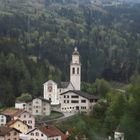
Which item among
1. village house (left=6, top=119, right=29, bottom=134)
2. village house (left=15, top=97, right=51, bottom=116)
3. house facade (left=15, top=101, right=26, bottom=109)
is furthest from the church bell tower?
village house (left=6, top=119, right=29, bottom=134)

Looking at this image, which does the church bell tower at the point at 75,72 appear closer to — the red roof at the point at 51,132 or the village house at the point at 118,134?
the red roof at the point at 51,132

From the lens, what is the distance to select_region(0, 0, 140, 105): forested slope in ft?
271

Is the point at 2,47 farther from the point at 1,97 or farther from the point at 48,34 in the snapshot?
the point at 48,34

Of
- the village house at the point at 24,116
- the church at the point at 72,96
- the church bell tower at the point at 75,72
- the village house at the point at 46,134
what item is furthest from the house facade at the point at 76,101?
the village house at the point at 46,134

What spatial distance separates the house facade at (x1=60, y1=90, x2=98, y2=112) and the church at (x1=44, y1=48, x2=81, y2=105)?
2.65 m

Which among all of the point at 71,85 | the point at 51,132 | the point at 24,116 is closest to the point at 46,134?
the point at 51,132

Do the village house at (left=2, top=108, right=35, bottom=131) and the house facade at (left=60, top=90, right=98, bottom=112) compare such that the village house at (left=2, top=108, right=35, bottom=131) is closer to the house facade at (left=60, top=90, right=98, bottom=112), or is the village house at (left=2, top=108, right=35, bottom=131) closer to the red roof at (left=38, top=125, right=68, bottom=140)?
the red roof at (left=38, top=125, right=68, bottom=140)

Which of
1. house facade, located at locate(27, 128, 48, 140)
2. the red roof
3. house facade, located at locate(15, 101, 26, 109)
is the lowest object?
house facade, located at locate(15, 101, 26, 109)

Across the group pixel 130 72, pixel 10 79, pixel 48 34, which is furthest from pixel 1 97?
pixel 48 34

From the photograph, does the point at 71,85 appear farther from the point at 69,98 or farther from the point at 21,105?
the point at 21,105

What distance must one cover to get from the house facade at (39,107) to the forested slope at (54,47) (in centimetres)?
1036

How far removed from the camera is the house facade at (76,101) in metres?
60.0

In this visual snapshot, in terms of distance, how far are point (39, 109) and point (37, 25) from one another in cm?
9701

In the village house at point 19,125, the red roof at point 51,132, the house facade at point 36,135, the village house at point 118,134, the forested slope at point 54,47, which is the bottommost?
the forested slope at point 54,47
